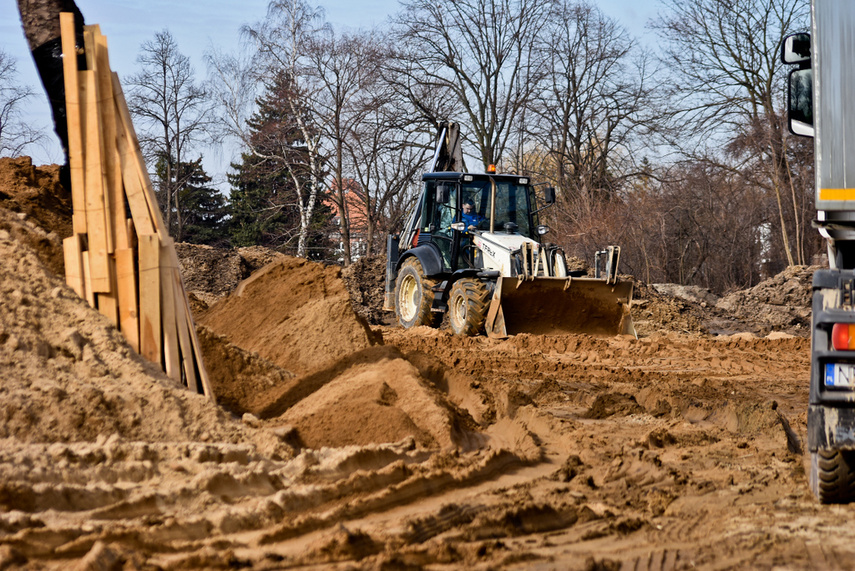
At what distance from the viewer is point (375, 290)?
2225 centimetres

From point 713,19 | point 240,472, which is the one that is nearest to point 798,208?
point 713,19

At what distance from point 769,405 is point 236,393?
4415 millimetres

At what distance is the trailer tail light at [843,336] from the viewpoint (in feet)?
12.6

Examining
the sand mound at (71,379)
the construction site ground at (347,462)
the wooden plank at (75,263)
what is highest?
the wooden plank at (75,263)

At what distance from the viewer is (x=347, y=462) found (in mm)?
4707

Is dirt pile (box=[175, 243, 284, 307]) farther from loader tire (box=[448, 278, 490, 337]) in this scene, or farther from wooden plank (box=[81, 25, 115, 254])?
wooden plank (box=[81, 25, 115, 254])

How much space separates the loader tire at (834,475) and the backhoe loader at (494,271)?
891 centimetres

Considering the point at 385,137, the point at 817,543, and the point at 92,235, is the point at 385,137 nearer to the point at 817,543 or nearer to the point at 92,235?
the point at 92,235

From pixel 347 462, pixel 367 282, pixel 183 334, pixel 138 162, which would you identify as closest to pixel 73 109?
pixel 138 162

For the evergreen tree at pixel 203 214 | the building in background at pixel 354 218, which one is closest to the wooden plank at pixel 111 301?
the building in background at pixel 354 218

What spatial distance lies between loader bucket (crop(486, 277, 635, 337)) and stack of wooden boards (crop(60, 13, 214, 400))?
8018mm

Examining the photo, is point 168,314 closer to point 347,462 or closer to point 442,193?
point 347,462

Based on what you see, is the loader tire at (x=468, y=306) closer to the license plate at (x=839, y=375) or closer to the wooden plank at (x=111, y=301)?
the wooden plank at (x=111, y=301)

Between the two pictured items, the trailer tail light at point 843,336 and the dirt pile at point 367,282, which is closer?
the trailer tail light at point 843,336
